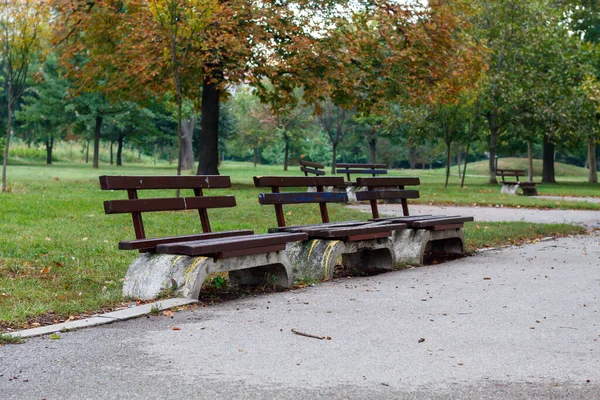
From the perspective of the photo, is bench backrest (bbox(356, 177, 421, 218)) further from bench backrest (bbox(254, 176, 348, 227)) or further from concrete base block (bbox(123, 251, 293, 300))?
concrete base block (bbox(123, 251, 293, 300))

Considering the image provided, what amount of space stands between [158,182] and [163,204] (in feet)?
0.65

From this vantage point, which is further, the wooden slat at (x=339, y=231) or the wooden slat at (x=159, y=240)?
the wooden slat at (x=339, y=231)

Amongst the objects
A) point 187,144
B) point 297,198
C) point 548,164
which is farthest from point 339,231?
point 187,144

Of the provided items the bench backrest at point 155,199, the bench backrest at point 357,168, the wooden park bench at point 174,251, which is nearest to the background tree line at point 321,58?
the bench backrest at point 357,168

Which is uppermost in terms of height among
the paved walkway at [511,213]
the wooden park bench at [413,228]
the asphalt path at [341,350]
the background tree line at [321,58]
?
the background tree line at [321,58]

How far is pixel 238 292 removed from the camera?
729cm

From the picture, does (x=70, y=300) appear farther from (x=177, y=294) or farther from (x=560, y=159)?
(x=560, y=159)

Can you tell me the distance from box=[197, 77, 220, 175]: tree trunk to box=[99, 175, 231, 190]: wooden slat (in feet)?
57.2

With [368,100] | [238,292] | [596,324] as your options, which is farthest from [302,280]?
[368,100]

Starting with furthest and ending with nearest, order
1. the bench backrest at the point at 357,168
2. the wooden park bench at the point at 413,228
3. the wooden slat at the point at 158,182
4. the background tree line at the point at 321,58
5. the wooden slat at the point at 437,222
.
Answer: the bench backrest at the point at 357,168, the background tree line at the point at 321,58, the wooden park bench at the point at 413,228, the wooden slat at the point at 437,222, the wooden slat at the point at 158,182

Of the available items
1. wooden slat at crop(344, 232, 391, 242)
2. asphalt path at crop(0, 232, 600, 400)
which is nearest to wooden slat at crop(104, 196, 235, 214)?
asphalt path at crop(0, 232, 600, 400)

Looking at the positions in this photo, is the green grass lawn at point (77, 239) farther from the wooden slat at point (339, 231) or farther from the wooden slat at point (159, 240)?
the wooden slat at point (339, 231)

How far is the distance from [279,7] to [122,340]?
19703mm

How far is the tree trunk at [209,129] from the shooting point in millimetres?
25125
